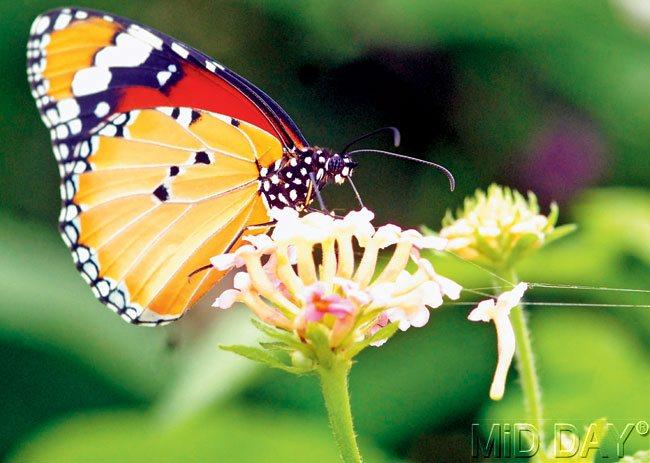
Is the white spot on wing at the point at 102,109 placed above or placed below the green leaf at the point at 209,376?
above

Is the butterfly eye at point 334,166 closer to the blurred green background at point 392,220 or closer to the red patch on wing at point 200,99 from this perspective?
the red patch on wing at point 200,99

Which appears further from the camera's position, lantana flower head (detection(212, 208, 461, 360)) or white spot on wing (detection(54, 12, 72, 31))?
white spot on wing (detection(54, 12, 72, 31))

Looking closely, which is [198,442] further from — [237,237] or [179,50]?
[179,50]

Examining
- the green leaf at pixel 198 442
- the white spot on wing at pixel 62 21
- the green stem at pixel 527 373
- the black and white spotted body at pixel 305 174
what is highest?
the white spot on wing at pixel 62 21

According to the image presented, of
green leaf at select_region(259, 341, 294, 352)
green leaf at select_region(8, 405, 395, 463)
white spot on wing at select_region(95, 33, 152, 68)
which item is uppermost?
white spot on wing at select_region(95, 33, 152, 68)

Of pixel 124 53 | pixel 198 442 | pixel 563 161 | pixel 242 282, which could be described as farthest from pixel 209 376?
pixel 563 161

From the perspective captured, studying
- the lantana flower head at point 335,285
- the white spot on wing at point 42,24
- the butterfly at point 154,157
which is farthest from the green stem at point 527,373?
the white spot on wing at point 42,24

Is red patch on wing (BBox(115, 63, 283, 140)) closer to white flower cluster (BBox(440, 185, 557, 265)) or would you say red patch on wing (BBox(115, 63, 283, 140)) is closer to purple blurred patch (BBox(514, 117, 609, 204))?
white flower cluster (BBox(440, 185, 557, 265))

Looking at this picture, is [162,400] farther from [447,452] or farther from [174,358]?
[447,452]

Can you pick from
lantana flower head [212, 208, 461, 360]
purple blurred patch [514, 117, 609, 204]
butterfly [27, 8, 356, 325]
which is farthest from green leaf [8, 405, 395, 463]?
purple blurred patch [514, 117, 609, 204]
